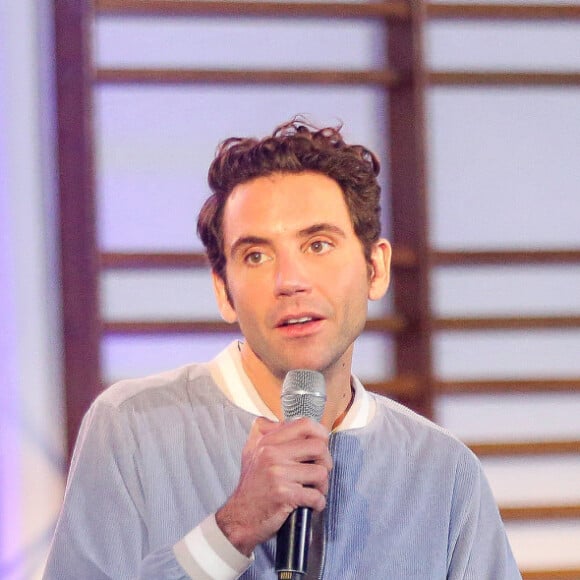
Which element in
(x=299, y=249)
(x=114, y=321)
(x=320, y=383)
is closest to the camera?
(x=320, y=383)

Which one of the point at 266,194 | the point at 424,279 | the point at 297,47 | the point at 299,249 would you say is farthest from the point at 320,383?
the point at 297,47

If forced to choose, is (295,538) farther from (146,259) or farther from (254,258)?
(146,259)

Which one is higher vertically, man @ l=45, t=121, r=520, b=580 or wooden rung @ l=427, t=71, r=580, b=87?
wooden rung @ l=427, t=71, r=580, b=87

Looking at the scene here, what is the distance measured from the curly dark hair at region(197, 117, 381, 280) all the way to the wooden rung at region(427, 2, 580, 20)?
2.11 metres

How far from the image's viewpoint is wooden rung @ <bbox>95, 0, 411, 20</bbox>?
349 centimetres

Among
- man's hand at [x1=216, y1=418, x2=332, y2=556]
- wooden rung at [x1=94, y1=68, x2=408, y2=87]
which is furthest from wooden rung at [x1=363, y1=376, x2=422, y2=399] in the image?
man's hand at [x1=216, y1=418, x2=332, y2=556]

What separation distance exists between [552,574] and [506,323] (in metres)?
0.92

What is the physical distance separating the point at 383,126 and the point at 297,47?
434mm

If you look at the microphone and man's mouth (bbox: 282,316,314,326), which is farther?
man's mouth (bbox: 282,316,314,326)

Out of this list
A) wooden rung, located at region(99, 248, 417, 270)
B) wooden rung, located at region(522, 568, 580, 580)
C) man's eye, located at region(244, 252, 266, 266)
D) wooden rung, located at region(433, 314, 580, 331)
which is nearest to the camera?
man's eye, located at region(244, 252, 266, 266)

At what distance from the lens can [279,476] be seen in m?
1.25

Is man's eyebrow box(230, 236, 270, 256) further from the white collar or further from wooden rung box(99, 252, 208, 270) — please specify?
wooden rung box(99, 252, 208, 270)

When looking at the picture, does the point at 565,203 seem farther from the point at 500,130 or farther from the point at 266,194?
the point at 266,194

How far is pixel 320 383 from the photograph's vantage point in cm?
142
